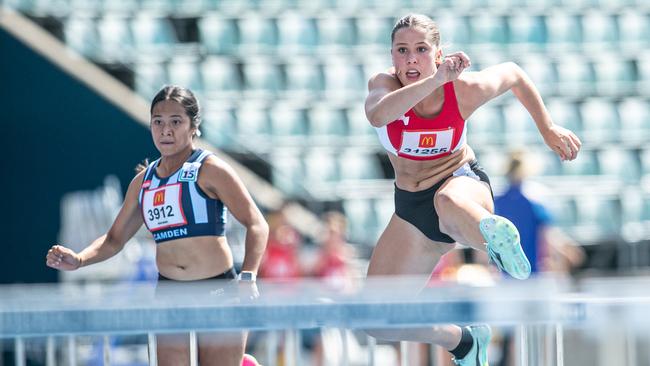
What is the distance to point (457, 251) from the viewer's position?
10617mm

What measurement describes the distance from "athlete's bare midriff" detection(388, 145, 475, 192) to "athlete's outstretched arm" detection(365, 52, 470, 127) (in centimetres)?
39

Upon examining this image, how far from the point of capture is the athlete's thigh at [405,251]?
5695mm

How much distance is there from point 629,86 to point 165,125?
1002cm

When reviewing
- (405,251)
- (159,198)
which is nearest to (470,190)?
(405,251)

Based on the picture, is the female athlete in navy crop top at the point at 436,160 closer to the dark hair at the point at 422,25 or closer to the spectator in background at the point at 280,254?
the dark hair at the point at 422,25

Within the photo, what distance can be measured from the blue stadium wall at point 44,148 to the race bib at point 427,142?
245 inches

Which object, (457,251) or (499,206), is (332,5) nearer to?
(457,251)

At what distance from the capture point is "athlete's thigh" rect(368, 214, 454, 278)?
18.7ft

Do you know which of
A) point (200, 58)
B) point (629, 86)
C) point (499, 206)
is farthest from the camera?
point (629, 86)

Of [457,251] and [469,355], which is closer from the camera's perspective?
[469,355]

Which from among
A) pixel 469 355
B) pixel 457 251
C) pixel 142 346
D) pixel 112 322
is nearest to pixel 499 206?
pixel 457 251

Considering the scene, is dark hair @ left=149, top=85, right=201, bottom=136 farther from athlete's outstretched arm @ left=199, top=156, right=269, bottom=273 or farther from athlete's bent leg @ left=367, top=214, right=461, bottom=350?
athlete's bent leg @ left=367, top=214, right=461, bottom=350

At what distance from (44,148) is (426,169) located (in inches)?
273

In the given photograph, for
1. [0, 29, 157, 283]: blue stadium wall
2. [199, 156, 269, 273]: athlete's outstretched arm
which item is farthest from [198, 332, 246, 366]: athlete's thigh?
[0, 29, 157, 283]: blue stadium wall
